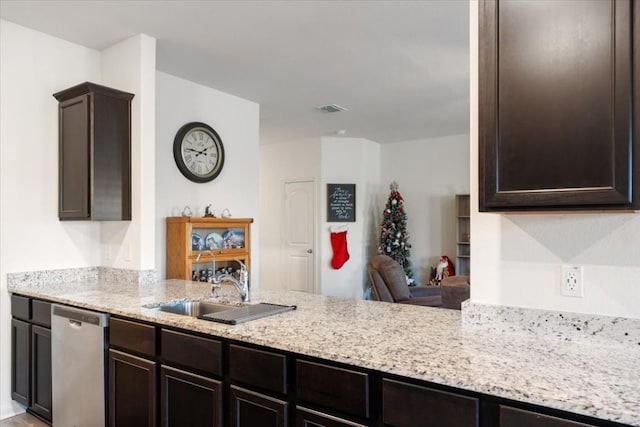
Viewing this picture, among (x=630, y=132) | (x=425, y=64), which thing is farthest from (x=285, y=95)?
(x=630, y=132)

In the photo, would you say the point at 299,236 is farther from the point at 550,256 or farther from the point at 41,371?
the point at 550,256

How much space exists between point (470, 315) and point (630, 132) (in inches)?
36.7

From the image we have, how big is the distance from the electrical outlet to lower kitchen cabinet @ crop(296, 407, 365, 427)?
93 centimetres

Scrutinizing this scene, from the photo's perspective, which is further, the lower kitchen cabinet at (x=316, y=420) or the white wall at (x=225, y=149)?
the white wall at (x=225, y=149)

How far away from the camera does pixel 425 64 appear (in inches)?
145

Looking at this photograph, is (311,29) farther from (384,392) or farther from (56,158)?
(384,392)

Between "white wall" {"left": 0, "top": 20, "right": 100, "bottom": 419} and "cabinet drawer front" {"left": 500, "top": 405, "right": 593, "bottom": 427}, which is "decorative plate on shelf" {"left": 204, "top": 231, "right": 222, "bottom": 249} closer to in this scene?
"white wall" {"left": 0, "top": 20, "right": 100, "bottom": 419}

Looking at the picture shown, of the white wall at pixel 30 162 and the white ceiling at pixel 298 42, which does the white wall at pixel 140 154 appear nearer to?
the white ceiling at pixel 298 42

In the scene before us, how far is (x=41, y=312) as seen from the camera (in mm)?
2688

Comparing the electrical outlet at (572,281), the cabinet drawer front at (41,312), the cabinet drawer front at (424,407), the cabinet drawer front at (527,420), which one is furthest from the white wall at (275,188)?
the cabinet drawer front at (527,420)

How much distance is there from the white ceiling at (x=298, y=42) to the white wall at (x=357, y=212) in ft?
5.79

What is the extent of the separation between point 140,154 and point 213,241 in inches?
42.1

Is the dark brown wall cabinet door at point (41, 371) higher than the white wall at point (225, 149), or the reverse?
the white wall at point (225, 149)

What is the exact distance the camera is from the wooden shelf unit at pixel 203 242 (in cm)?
354
